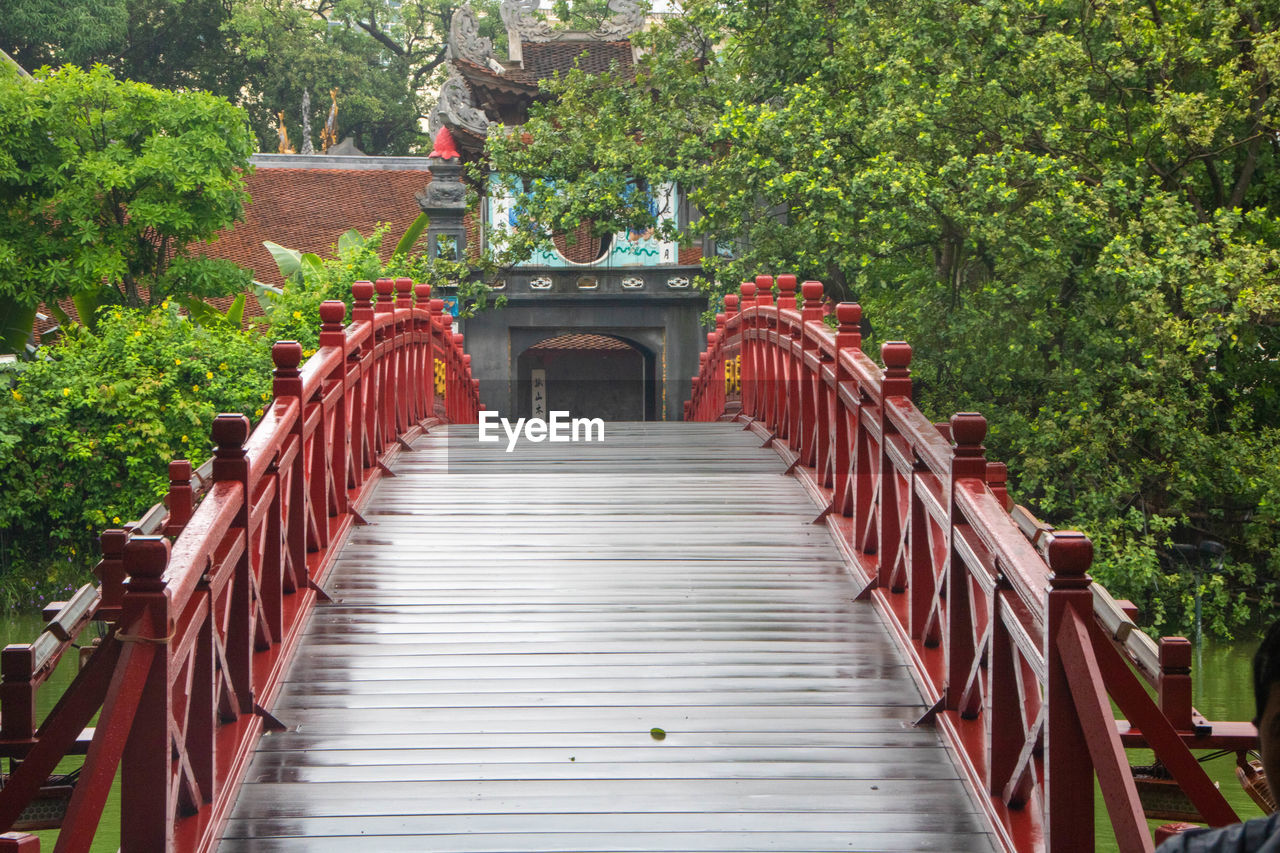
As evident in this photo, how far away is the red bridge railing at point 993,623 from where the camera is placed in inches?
134

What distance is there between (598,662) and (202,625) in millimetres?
1648

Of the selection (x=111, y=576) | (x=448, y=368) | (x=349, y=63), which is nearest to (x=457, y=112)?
(x=448, y=368)

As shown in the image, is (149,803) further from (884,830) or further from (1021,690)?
(1021,690)

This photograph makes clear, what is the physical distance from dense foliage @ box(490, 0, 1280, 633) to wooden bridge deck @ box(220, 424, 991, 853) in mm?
5813

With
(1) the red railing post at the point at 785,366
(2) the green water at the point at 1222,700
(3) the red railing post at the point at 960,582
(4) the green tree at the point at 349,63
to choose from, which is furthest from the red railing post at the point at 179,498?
(4) the green tree at the point at 349,63

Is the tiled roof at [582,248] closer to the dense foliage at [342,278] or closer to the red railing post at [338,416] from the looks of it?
the dense foliage at [342,278]

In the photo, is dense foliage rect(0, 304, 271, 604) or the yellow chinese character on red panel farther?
dense foliage rect(0, 304, 271, 604)

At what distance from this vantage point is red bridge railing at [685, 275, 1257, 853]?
134 inches

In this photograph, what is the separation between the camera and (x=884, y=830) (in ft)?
13.1

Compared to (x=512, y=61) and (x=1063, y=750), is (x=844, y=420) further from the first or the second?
(x=512, y=61)

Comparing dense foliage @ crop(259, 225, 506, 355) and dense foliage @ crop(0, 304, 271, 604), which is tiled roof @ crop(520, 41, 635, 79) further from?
dense foliage @ crop(0, 304, 271, 604)

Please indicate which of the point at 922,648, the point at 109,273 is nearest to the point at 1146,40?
the point at 922,648

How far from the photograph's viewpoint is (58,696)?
1195 cm

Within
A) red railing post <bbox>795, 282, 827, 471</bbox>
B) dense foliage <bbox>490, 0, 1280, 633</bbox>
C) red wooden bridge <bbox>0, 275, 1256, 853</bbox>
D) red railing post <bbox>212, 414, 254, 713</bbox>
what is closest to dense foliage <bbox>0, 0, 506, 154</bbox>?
dense foliage <bbox>490, 0, 1280, 633</bbox>
